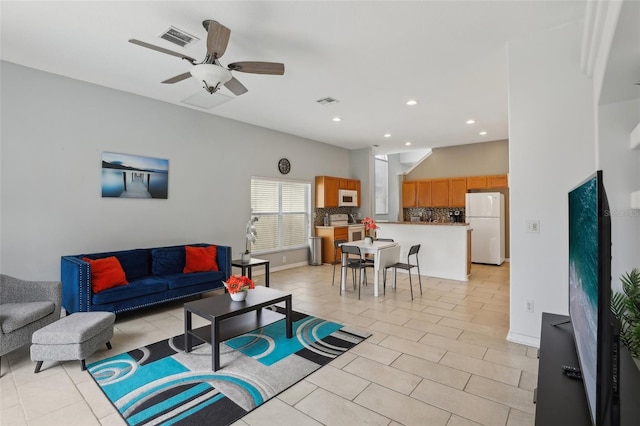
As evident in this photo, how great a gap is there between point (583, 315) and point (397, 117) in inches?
196

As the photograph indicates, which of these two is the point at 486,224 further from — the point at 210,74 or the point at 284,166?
the point at 210,74

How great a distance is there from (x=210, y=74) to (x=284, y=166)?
14.0 ft

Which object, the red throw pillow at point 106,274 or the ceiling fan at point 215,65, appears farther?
the red throw pillow at point 106,274

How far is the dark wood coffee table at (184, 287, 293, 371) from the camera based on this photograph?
265cm

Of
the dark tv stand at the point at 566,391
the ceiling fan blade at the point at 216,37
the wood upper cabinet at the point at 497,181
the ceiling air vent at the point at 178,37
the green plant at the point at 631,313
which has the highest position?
the ceiling air vent at the point at 178,37

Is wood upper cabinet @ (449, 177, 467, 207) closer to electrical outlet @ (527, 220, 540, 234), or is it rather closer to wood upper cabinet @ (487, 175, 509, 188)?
wood upper cabinet @ (487, 175, 509, 188)

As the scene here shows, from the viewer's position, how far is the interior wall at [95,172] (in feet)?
11.9

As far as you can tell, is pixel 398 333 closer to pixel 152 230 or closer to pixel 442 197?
pixel 152 230

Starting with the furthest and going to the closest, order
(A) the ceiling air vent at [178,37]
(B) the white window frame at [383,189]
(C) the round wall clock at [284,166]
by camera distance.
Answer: (B) the white window frame at [383,189] → (C) the round wall clock at [284,166] → (A) the ceiling air vent at [178,37]

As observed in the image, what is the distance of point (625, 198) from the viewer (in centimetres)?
242

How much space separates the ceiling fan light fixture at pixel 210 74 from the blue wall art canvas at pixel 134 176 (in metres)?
2.47

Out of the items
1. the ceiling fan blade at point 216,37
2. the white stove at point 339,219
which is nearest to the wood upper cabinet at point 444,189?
the white stove at point 339,219

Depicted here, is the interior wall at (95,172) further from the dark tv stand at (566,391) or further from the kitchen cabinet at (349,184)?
the dark tv stand at (566,391)

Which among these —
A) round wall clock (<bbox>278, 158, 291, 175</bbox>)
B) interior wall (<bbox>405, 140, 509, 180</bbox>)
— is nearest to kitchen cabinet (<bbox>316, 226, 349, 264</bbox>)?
round wall clock (<bbox>278, 158, 291, 175</bbox>)
